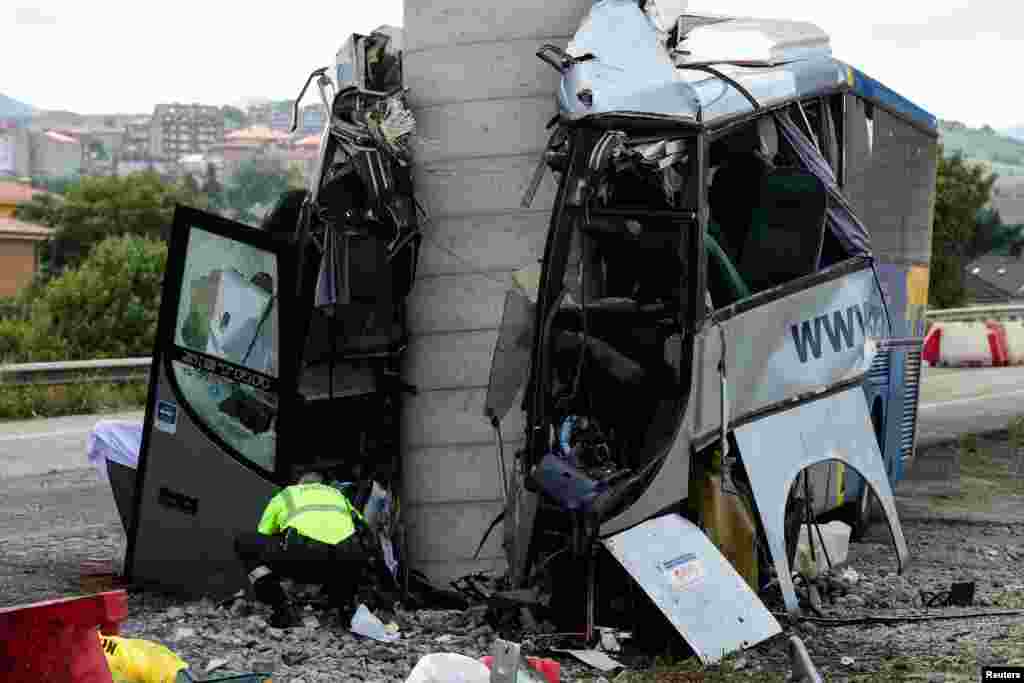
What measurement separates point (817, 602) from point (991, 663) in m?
1.72

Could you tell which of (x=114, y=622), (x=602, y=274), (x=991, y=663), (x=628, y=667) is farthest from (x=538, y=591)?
(x=114, y=622)

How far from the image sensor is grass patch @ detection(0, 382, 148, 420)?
2116cm

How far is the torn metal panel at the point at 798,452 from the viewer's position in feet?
27.5

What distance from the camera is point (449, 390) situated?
379 inches

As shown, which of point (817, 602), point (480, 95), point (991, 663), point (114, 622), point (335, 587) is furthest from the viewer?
point (480, 95)

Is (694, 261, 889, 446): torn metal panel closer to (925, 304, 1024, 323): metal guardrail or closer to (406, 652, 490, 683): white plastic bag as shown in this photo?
(406, 652, 490, 683): white plastic bag

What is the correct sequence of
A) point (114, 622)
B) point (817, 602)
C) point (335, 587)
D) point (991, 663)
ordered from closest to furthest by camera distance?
point (114, 622)
point (991, 663)
point (335, 587)
point (817, 602)

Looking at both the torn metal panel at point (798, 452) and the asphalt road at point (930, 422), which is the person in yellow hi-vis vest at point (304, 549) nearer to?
the torn metal panel at point (798, 452)

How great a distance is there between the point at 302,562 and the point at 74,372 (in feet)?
52.5

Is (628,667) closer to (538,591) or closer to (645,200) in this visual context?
(538,591)

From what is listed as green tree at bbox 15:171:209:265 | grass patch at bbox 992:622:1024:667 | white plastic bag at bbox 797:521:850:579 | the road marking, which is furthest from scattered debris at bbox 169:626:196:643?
green tree at bbox 15:171:209:265

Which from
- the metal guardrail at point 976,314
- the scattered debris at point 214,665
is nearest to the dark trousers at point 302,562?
the scattered debris at point 214,665

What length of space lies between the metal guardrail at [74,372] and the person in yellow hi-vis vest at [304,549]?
45.5 ft

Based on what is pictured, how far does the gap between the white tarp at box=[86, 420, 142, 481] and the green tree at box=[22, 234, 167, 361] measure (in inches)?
1208
